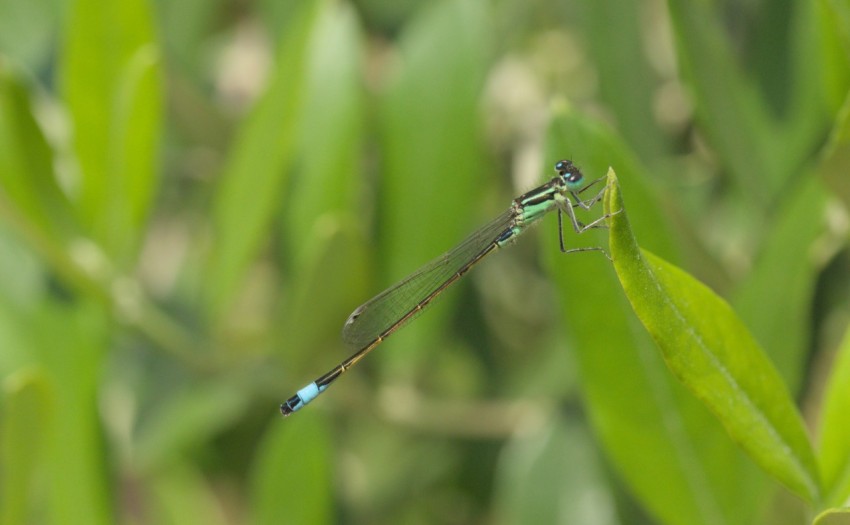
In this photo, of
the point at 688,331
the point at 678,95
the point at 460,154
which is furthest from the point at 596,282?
the point at 678,95

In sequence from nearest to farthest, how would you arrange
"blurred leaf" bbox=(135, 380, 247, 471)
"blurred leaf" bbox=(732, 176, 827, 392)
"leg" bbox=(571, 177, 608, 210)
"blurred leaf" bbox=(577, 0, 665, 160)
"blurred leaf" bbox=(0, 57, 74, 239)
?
"blurred leaf" bbox=(732, 176, 827, 392) < "leg" bbox=(571, 177, 608, 210) < "blurred leaf" bbox=(0, 57, 74, 239) < "blurred leaf" bbox=(577, 0, 665, 160) < "blurred leaf" bbox=(135, 380, 247, 471)

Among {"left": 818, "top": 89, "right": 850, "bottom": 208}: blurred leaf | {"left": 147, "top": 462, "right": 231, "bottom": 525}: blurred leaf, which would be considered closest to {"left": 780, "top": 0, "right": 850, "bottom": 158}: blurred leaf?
{"left": 818, "top": 89, "right": 850, "bottom": 208}: blurred leaf

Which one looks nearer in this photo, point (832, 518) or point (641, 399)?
point (832, 518)

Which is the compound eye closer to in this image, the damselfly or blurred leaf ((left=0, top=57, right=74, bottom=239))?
the damselfly

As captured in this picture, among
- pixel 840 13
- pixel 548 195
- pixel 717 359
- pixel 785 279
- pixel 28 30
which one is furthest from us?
pixel 28 30

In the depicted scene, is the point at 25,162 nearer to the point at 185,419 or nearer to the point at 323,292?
the point at 323,292

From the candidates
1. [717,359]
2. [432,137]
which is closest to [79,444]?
[432,137]

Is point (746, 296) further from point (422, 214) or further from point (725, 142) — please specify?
point (422, 214)

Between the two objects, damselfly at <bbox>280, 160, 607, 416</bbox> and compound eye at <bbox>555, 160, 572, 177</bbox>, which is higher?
damselfly at <bbox>280, 160, 607, 416</bbox>
